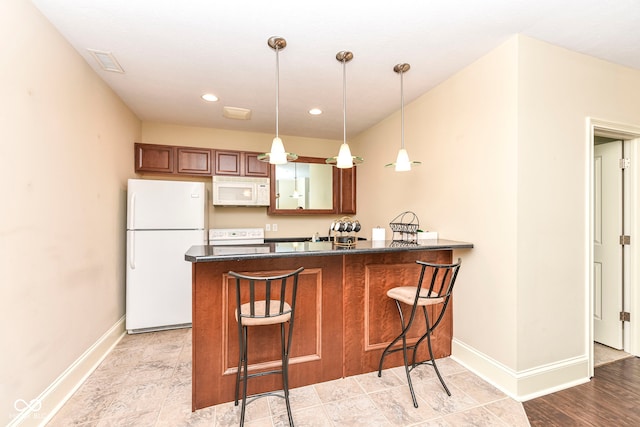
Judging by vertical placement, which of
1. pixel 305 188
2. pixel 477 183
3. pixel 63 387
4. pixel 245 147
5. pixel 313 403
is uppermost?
pixel 245 147

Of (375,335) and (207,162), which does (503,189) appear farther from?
(207,162)

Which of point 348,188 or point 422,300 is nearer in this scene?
point 422,300

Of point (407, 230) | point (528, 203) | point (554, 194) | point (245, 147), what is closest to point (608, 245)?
point (554, 194)

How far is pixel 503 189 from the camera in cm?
214

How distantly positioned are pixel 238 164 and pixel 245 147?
16.9 inches

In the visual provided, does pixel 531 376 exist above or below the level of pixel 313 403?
above

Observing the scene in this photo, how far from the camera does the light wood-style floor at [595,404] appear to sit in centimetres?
178

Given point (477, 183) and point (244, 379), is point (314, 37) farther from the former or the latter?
point (244, 379)

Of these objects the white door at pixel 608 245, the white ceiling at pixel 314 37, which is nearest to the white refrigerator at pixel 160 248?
the white ceiling at pixel 314 37

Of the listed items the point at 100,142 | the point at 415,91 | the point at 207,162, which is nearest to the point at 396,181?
the point at 415,91

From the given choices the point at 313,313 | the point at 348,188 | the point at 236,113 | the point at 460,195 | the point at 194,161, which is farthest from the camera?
the point at 348,188

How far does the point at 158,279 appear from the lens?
10.5 feet

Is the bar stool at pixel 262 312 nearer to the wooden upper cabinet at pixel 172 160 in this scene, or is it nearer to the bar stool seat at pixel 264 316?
the bar stool seat at pixel 264 316

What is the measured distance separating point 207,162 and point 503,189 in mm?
3494
